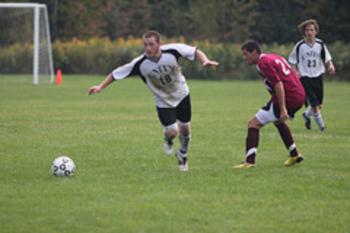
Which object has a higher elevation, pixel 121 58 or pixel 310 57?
pixel 310 57

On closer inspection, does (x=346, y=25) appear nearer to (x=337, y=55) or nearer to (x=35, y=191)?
(x=337, y=55)

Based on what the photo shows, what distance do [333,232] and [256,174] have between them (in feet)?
11.2

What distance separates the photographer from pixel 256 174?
35.9ft

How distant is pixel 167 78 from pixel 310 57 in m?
6.80

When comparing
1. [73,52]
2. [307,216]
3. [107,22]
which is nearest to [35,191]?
[307,216]

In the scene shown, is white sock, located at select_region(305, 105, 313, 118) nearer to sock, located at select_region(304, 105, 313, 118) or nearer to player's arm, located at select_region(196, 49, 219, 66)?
sock, located at select_region(304, 105, 313, 118)

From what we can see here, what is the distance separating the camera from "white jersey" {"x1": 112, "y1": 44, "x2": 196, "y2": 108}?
36.0 feet

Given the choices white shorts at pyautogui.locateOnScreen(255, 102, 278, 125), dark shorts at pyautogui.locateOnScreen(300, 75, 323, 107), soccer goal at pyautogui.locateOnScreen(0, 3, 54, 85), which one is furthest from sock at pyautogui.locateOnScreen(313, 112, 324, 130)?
soccer goal at pyautogui.locateOnScreen(0, 3, 54, 85)

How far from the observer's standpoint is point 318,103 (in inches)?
683

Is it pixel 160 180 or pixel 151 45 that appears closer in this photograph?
pixel 160 180

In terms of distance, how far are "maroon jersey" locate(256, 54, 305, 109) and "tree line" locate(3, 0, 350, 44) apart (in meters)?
44.0

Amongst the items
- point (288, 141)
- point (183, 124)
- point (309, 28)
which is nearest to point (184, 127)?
point (183, 124)

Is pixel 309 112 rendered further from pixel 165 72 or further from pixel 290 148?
pixel 165 72

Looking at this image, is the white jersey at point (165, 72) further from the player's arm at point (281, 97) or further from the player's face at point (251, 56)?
the player's arm at point (281, 97)
